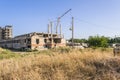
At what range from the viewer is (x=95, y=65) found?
6.85 m

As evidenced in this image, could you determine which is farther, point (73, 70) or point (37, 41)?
point (37, 41)

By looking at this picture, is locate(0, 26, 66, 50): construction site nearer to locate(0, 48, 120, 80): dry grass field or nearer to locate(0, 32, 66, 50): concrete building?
locate(0, 32, 66, 50): concrete building

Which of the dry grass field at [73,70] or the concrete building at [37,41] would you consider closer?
the dry grass field at [73,70]

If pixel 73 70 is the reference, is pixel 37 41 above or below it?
above

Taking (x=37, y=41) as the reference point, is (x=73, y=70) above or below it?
below

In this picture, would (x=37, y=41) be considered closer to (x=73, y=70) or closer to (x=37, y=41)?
(x=37, y=41)

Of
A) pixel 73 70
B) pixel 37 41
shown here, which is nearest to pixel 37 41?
pixel 37 41

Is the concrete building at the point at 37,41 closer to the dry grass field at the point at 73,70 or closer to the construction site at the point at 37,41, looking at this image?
the construction site at the point at 37,41

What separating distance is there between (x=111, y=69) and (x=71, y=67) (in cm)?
139

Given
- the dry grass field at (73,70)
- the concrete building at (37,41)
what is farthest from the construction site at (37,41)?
the dry grass field at (73,70)

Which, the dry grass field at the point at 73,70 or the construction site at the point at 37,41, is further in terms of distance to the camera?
the construction site at the point at 37,41

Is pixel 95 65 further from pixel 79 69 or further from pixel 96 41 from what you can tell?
pixel 96 41

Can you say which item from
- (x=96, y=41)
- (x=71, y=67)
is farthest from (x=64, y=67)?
(x=96, y=41)

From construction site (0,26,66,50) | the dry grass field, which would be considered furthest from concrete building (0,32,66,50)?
the dry grass field
